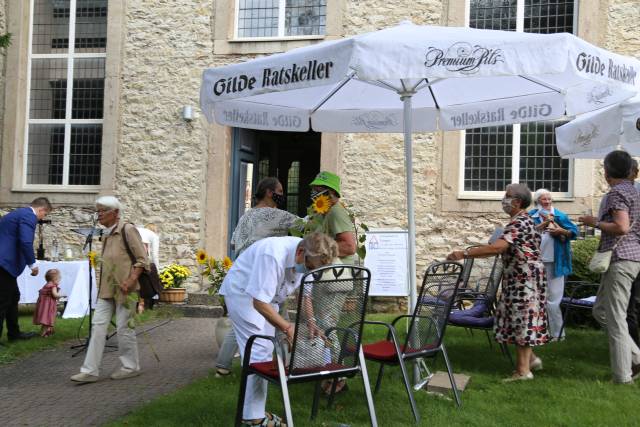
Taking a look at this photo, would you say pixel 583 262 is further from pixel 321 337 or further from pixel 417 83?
pixel 321 337

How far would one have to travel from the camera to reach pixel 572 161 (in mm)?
9891

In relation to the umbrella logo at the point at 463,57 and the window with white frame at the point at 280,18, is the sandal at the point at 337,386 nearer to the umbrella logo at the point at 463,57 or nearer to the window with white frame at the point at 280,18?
the umbrella logo at the point at 463,57

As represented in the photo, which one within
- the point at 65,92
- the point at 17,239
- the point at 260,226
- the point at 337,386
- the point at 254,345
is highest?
the point at 65,92

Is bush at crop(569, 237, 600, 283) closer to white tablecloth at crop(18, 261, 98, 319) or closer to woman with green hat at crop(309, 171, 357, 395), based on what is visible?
woman with green hat at crop(309, 171, 357, 395)

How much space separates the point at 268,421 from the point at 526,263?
7.81 feet

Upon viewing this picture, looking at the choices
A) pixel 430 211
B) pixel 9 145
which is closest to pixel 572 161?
pixel 430 211

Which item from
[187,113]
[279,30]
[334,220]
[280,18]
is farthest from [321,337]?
[280,18]

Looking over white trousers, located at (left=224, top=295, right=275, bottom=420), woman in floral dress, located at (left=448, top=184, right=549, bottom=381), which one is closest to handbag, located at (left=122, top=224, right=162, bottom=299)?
white trousers, located at (left=224, top=295, right=275, bottom=420)

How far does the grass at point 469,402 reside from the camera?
4312mm

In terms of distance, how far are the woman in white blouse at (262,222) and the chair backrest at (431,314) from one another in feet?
4.39

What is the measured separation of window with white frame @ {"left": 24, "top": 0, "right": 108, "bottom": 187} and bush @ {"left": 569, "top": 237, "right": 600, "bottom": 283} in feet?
25.5

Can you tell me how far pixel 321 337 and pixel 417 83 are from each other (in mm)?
2414

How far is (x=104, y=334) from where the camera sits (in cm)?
566

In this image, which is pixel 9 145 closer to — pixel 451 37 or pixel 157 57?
pixel 157 57
